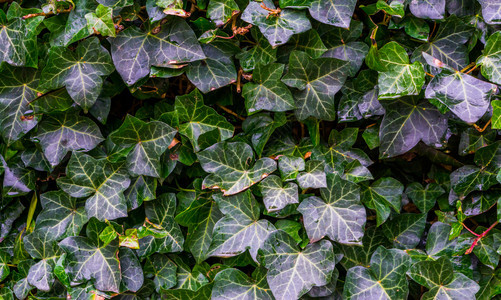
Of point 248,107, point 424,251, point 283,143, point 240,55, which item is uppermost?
point 240,55

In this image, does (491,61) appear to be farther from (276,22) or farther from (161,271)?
(161,271)

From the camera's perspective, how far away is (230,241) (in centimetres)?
120

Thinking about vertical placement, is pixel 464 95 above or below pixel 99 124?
above

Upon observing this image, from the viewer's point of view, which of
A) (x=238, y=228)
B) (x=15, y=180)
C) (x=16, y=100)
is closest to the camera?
(x=238, y=228)

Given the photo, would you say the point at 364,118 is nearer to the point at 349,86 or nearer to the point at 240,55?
the point at 349,86

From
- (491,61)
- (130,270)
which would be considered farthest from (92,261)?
(491,61)

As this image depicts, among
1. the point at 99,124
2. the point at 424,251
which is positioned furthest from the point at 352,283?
the point at 99,124

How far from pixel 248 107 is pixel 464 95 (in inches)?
23.6

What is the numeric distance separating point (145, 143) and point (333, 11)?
0.68 meters

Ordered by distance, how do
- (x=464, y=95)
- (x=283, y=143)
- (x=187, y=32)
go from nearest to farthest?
1. (x=464, y=95)
2. (x=187, y=32)
3. (x=283, y=143)

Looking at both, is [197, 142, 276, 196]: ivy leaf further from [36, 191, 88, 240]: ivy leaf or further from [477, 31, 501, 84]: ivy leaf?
[477, 31, 501, 84]: ivy leaf

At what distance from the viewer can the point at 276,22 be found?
1181 millimetres

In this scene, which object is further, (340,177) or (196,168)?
(196,168)

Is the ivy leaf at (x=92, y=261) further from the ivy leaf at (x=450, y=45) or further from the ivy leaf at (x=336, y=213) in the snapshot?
the ivy leaf at (x=450, y=45)
